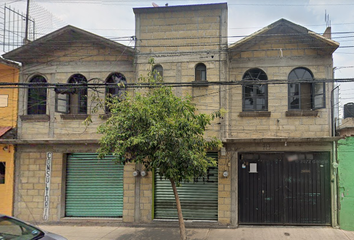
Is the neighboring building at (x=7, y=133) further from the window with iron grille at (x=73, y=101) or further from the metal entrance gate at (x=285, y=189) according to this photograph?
the metal entrance gate at (x=285, y=189)

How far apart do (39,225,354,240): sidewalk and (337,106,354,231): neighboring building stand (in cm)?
45

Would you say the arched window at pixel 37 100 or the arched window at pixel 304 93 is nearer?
the arched window at pixel 304 93

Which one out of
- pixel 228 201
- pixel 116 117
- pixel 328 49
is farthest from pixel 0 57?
pixel 328 49

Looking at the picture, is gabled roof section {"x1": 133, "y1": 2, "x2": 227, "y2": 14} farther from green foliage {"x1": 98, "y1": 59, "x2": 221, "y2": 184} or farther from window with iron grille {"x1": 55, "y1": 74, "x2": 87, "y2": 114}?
green foliage {"x1": 98, "y1": 59, "x2": 221, "y2": 184}

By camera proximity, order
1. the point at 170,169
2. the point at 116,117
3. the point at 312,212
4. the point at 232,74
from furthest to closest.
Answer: the point at 232,74 < the point at 312,212 < the point at 116,117 < the point at 170,169

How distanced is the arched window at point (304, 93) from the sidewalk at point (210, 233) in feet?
13.4

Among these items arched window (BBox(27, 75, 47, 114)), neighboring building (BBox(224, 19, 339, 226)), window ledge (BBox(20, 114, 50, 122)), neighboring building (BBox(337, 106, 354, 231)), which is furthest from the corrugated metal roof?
neighboring building (BBox(337, 106, 354, 231))

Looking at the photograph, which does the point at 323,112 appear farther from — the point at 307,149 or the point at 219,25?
the point at 219,25

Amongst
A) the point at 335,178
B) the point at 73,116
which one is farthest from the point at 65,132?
the point at 335,178

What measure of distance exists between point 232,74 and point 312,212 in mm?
5449

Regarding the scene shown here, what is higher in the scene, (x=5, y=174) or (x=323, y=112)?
(x=323, y=112)

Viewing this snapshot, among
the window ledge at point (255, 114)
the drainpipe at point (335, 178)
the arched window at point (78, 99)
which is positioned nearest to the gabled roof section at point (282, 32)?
the drainpipe at point (335, 178)

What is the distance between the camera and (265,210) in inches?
381

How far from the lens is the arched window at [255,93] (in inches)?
392
